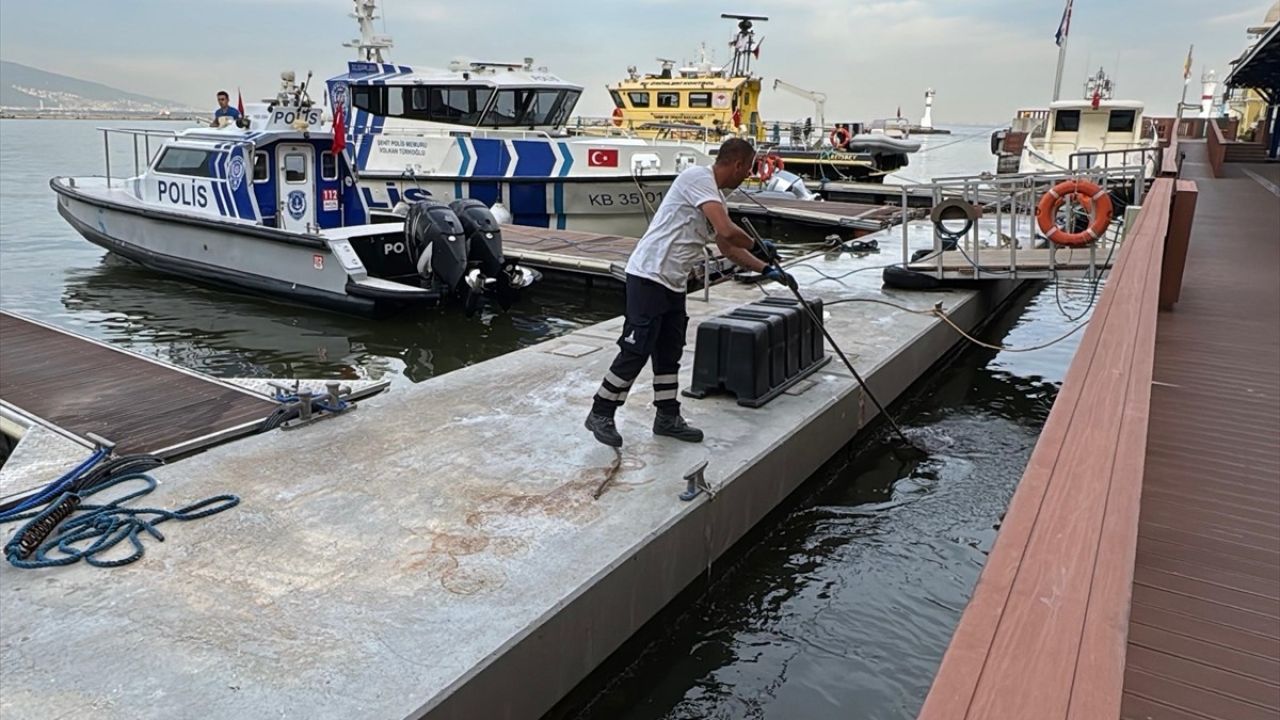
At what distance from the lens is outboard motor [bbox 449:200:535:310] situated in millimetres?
9898

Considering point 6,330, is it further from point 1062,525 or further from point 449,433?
point 1062,525

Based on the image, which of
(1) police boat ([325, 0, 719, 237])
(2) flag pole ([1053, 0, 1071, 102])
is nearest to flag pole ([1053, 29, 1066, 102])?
(2) flag pole ([1053, 0, 1071, 102])

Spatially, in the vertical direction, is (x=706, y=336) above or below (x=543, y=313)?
above

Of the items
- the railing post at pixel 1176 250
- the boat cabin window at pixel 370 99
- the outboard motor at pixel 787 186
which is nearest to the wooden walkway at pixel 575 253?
the boat cabin window at pixel 370 99

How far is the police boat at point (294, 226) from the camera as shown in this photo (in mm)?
9922

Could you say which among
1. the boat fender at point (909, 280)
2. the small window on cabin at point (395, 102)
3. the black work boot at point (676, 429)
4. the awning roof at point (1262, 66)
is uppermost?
the awning roof at point (1262, 66)

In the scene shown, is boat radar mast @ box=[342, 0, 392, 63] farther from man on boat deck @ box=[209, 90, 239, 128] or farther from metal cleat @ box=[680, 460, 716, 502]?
metal cleat @ box=[680, 460, 716, 502]

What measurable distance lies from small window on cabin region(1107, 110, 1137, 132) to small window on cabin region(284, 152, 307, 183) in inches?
724

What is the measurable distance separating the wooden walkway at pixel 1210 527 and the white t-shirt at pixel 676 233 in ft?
7.57

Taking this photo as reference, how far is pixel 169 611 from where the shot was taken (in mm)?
3100

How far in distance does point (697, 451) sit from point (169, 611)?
257cm

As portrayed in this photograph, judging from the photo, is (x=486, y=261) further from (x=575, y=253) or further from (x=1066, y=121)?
(x=1066, y=121)

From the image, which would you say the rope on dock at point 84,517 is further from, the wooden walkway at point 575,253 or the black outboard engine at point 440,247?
the wooden walkway at point 575,253

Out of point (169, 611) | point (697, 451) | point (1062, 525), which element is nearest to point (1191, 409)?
point (697, 451)
